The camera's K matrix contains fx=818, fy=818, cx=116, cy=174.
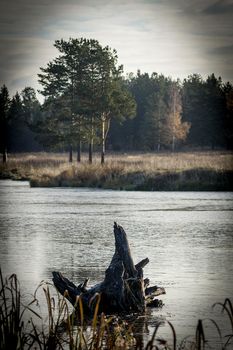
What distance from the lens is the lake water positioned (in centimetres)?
1405

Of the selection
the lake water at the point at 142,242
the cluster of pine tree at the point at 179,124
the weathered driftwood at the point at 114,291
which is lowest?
the lake water at the point at 142,242

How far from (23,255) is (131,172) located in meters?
31.1

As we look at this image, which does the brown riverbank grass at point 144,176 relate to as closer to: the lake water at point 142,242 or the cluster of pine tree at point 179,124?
the lake water at point 142,242

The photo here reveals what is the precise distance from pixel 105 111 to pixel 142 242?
1974 inches

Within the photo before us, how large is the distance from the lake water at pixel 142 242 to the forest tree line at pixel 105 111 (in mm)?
31157

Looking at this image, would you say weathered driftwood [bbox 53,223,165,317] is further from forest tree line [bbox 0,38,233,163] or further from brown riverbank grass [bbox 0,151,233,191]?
forest tree line [bbox 0,38,233,163]

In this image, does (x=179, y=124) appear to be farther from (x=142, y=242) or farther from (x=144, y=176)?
(x=142, y=242)

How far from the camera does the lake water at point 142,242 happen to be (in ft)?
46.1

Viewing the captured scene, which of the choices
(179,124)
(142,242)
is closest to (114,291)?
(142,242)

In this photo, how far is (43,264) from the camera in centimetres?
1733

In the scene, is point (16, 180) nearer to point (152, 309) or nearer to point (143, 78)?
point (152, 309)

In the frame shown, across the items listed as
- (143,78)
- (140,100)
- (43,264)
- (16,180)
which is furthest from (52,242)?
(143,78)

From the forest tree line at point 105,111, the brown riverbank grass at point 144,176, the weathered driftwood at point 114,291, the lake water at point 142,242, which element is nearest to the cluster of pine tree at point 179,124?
the forest tree line at point 105,111

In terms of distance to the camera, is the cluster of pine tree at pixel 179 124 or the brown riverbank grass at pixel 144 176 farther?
the cluster of pine tree at pixel 179 124
